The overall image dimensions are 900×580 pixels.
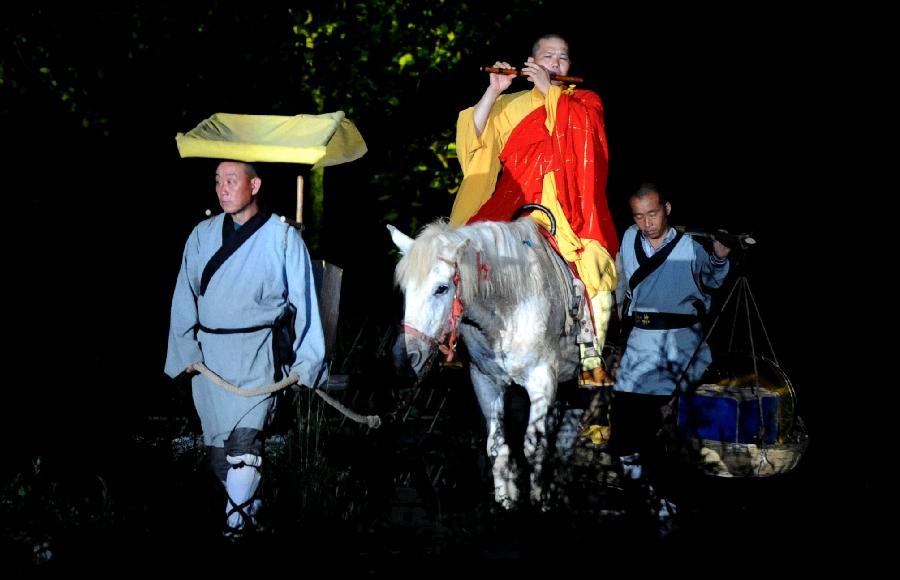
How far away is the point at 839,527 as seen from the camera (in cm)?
521

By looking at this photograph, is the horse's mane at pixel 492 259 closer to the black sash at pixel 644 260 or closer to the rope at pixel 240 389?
the black sash at pixel 644 260

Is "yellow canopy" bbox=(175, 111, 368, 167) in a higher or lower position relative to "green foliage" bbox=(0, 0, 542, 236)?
lower

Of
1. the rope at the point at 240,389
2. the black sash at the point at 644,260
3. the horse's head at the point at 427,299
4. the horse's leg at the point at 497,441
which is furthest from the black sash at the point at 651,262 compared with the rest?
the rope at the point at 240,389

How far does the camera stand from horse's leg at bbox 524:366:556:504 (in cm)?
596

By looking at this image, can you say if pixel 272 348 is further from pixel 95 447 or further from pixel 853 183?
pixel 853 183

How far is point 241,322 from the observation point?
5.42m

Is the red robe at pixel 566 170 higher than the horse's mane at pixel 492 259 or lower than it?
higher

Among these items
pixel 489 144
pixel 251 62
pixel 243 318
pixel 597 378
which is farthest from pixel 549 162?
pixel 251 62

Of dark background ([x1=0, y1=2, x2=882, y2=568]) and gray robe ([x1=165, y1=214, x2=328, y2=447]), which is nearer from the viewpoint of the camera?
gray robe ([x1=165, y1=214, x2=328, y2=447])

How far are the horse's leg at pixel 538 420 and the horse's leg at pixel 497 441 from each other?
128mm

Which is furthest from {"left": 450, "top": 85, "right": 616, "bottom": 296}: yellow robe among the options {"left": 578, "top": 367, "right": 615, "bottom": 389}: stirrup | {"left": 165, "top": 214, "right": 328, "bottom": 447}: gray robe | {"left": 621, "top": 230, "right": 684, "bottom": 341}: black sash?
{"left": 165, "top": 214, "right": 328, "bottom": 447}: gray robe

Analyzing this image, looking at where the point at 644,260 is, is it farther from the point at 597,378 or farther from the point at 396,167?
the point at 396,167

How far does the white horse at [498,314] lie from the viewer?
564 centimetres

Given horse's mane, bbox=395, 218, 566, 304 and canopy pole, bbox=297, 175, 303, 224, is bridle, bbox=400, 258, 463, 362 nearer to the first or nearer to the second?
horse's mane, bbox=395, 218, 566, 304
